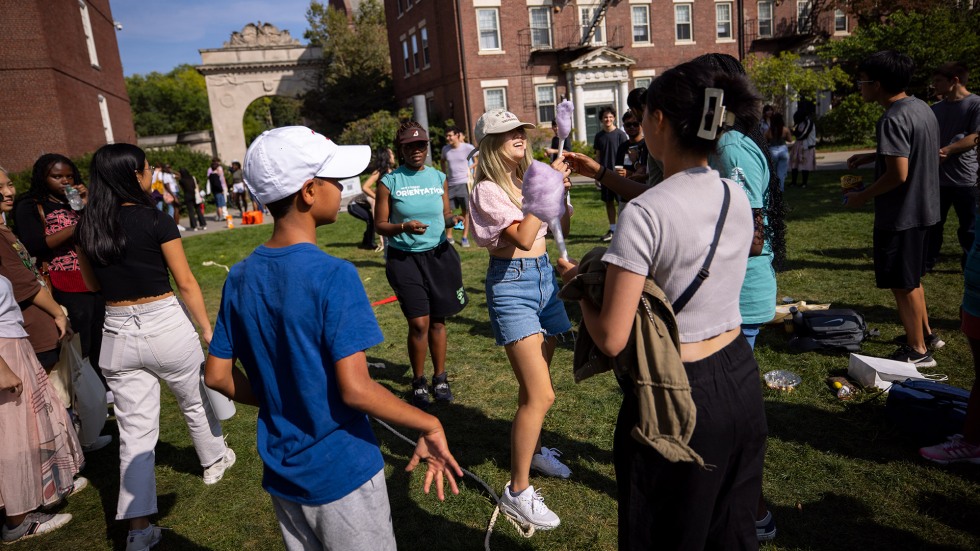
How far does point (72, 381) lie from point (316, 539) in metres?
3.29

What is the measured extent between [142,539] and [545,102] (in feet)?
101

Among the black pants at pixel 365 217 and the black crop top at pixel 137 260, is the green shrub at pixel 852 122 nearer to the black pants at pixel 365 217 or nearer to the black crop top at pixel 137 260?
the black pants at pixel 365 217

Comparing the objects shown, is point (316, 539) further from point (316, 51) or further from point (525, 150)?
point (316, 51)

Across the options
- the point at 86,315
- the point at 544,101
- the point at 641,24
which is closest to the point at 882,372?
the point at 86,315

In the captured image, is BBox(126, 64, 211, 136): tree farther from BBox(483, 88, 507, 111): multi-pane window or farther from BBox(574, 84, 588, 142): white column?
BBox(574, 84, 588, 142): white column

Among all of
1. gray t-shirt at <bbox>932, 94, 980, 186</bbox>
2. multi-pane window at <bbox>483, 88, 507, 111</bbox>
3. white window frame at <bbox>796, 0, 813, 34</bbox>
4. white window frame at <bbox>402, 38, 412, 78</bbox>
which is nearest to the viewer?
gray t-shirt at <bbox>932, 94, 980, 186</bbox>

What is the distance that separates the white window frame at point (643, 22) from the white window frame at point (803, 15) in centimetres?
880

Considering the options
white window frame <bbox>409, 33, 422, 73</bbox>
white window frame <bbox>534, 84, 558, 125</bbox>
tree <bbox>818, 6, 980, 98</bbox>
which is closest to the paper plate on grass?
tree <bbox>818, 6, 980, 98</bbox>

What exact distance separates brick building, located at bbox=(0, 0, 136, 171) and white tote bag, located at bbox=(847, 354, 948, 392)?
2408 centimetres

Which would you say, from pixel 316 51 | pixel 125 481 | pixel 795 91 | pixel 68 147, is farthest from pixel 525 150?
pixel 316 51

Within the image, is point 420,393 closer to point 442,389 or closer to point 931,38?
point 442,389

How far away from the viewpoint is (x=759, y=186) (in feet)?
9.09

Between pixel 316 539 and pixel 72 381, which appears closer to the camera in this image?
pixel 316 539

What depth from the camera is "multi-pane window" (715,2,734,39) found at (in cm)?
3212
